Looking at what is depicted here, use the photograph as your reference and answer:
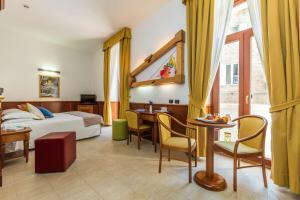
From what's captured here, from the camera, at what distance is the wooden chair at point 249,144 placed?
1816mm

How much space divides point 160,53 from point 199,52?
1247 mm

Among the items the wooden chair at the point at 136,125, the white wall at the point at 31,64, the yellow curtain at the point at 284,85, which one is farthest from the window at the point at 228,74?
the white wall at the point at 31,64

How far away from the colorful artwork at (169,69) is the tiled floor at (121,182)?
189 cm

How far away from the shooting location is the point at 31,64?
5.35 meters

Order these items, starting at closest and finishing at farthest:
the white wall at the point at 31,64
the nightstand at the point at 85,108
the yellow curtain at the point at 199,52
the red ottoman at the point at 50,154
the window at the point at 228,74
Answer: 1. the red ottoman at the point at 50,154
2. the yellow curtain at the point at 199,52
3. the window at the point at 228,74
4. the white wall at the point at 31,64
5. the nightstand at the point at 85,108

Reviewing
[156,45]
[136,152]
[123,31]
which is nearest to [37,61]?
[123,31]

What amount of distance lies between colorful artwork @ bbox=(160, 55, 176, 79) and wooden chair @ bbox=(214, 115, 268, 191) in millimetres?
1764

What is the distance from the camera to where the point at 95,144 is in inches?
145

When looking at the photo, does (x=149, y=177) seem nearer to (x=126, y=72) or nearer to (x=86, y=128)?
(x=86, y=128)

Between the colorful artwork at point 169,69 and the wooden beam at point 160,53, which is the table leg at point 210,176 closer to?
the colorful artwork at point 169,69

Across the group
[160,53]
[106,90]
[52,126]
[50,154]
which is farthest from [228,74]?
[106,90]

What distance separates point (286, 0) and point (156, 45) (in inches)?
105

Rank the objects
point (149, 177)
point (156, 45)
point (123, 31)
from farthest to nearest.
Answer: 1. point (123, 31)
2. point (156, 45)
3. point (149, 177)

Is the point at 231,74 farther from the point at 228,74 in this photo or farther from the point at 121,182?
the point at 121,182
